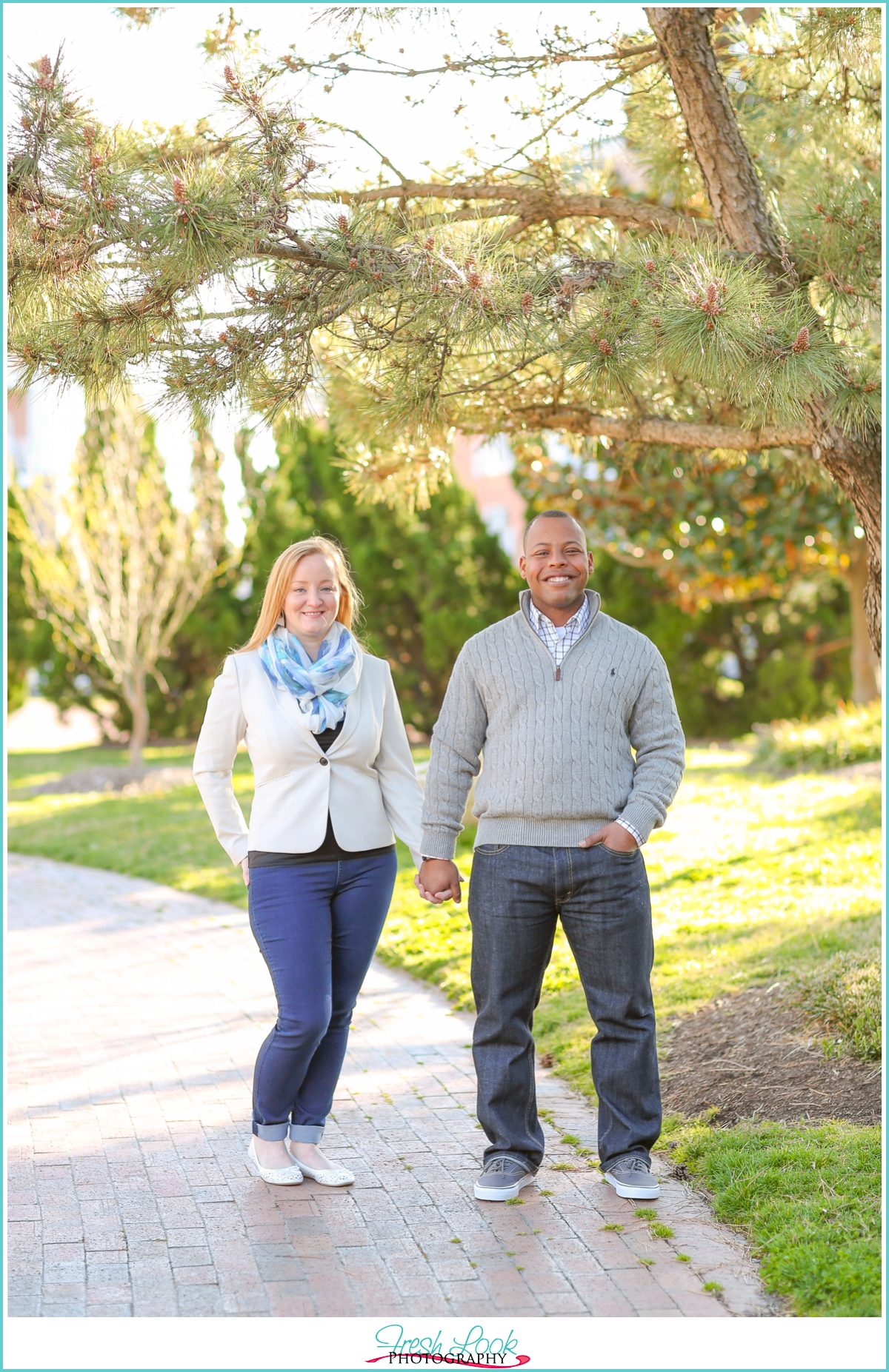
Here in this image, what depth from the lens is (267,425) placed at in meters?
3.81

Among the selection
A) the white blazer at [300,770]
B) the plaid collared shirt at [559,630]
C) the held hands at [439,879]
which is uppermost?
the plaid collared shirt at [559,630]

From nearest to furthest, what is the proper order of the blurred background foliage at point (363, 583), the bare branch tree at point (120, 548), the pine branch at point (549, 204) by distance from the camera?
the pine branch at point (549, 204) → the bare branch tree at point (120, 548) → the blurred background foliage at point (363, 583)

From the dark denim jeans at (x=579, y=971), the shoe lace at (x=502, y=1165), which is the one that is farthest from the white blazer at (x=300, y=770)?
the shoe lace at (x=502, y=1165)

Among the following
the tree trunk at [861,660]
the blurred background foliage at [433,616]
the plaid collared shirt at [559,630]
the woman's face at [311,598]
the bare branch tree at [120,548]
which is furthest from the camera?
the blurred background foliage at [433,616]

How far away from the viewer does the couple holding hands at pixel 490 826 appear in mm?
3371

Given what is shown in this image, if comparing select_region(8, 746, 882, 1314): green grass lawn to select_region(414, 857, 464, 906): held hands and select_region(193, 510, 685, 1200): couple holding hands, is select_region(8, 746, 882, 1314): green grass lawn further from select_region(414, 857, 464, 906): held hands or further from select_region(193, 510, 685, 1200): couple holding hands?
select_region(414, 857, 464, 906): held hands

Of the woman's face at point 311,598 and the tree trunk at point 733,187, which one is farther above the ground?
the tree trunk at point 733,187

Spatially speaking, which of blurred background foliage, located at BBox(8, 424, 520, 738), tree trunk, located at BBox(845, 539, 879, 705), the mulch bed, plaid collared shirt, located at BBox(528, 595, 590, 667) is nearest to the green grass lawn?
the mulch bed

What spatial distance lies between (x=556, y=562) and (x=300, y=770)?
91cm

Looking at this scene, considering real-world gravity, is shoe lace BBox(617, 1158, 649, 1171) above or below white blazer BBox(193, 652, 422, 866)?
below

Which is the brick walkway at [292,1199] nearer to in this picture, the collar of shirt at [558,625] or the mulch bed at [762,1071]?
the mulch bed at [762,1071]

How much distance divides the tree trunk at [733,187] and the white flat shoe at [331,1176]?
2316 mm

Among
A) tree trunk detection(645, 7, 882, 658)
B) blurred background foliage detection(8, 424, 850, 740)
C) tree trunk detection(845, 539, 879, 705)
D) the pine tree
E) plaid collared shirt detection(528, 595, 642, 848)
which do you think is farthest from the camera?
blurred background foliage detection(8, 424, 850, 740)

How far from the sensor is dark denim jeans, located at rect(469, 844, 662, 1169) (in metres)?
3.38
